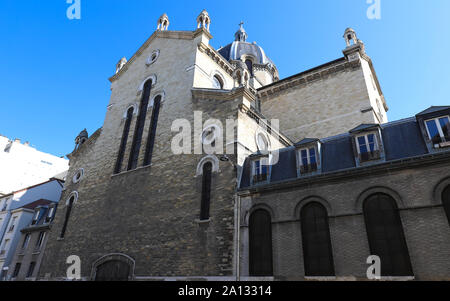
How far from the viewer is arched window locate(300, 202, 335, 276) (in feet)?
32.8

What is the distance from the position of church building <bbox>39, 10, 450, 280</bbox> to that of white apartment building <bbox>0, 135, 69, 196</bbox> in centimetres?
1990

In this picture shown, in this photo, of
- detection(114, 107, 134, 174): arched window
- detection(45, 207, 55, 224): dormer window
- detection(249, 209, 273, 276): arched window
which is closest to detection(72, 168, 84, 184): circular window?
detection(114, 107, 134, 174): arched window

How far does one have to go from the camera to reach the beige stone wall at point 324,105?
64.2 feet

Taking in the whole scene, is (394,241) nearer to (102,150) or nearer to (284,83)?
A: (284,83)

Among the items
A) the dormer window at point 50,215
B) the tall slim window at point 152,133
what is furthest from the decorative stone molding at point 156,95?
the dormer window at point 50,215

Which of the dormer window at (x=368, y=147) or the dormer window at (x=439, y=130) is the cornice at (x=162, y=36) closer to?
the dormer window at (x=368, y=147)

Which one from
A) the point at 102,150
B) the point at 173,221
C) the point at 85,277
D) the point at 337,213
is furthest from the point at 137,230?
the point at 337,213

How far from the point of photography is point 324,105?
21062 mm

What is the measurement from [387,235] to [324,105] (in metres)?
13.4

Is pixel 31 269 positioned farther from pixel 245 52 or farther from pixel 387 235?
pixel 245 52

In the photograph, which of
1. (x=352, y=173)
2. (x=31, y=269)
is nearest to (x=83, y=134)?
(x=31, y=269)

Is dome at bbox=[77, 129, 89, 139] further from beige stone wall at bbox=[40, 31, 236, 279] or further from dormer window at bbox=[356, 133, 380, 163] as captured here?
dormer window at bbox=[356, 133, 380, 163]

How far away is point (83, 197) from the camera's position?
1969 centimetres

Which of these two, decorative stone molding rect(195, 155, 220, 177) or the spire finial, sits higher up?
the spire finial
